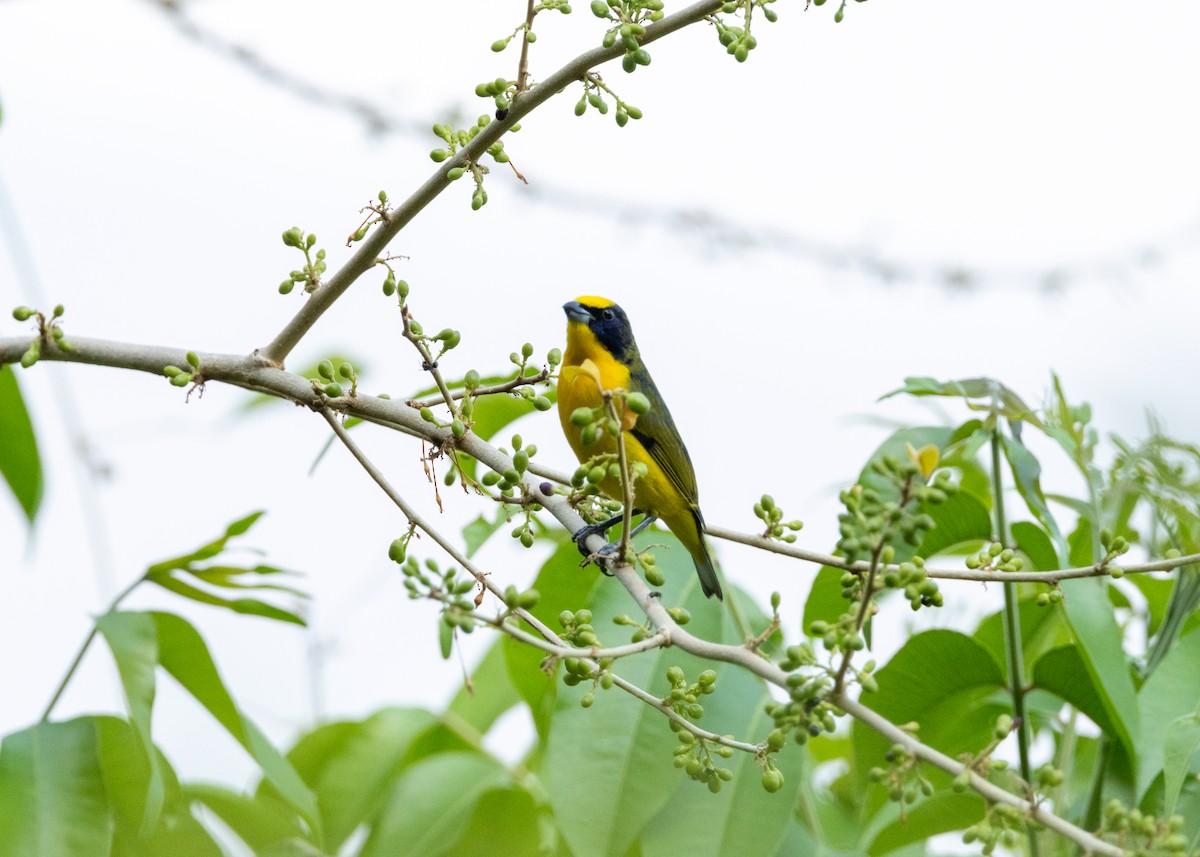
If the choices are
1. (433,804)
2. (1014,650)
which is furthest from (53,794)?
(1014,650)

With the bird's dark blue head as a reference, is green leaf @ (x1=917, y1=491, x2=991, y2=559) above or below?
below

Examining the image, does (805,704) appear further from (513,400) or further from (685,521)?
(685,521)

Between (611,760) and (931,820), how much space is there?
0.74 meters

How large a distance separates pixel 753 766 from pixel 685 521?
3.26ft

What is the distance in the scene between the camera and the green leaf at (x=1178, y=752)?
1913mm

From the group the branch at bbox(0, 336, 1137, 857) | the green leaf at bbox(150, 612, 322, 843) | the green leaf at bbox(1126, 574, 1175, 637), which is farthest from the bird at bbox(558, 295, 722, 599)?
the green leaf at bbox(1126, 574, 1175, 637)

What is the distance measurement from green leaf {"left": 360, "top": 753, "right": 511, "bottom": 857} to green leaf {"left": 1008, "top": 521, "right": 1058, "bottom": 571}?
133cm

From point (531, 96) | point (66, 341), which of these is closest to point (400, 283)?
point (531, 96)

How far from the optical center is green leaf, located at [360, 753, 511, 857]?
2.99 metres

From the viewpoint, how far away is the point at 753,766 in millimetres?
2596

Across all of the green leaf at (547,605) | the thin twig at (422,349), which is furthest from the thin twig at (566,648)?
the green leaf at (547,605)

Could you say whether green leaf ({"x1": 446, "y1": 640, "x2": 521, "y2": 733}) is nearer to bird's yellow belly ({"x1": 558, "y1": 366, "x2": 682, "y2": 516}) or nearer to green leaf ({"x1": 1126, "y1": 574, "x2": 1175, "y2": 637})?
bird's yellow belly ({"x1": 558, "y1": 366, "x2": 682, "y2": 516})

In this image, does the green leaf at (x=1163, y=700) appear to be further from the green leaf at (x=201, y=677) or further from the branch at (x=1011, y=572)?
the green leaf at (x=201, y=677)

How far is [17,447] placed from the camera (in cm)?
279
